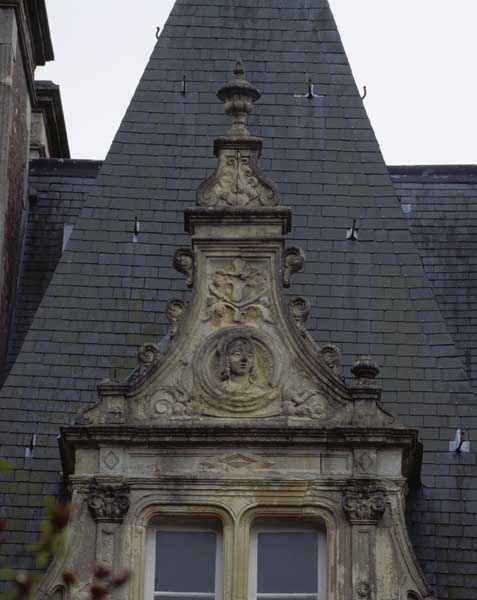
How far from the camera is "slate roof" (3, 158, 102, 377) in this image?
2717cm

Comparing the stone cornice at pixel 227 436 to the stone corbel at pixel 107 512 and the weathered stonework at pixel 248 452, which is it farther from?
the stone corbel at pixel 107 512

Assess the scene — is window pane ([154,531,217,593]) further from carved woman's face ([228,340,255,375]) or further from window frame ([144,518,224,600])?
carved woman's face ([228,340,255,375])

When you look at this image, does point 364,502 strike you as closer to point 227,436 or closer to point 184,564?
point 227,436

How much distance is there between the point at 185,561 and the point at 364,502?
187cm

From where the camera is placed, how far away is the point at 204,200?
23.3 m

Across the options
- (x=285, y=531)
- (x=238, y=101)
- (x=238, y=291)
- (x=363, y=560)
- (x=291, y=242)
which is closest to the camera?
(x=363, y=560)

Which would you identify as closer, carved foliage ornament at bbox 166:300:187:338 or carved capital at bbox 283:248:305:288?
carved foliage ornament at bbox 166:300:187:338

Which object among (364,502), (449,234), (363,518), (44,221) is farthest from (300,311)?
(44,221)

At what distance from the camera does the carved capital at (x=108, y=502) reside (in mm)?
21891

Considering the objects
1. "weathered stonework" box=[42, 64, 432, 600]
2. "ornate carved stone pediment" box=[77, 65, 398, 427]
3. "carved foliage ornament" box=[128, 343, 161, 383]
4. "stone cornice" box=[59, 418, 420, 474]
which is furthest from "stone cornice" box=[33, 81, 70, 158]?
"stone cornice" box=[59, 418, 420, 474]

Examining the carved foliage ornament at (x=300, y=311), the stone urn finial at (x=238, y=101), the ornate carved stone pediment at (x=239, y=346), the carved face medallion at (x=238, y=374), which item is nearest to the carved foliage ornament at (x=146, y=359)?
the ornate carved stone pediment at (x=239, y=346)

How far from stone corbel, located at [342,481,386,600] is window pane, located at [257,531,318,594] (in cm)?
57

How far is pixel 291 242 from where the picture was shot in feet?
84.1

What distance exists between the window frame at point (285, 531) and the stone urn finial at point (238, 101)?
430 centimetres
